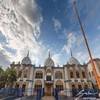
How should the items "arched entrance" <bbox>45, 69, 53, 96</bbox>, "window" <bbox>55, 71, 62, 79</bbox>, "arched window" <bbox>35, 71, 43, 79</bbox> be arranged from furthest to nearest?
"window" <bbox>55, 71, 62, 79</bbox>
"arched window" <bbox>35, 71, 43, 79</bbox>
"arched entrance" <bbox>45, 69, 53, 96</bbox>

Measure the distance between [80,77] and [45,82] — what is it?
11784mm

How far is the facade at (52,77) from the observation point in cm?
3600

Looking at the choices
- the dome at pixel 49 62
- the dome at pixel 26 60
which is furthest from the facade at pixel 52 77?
the dome at pixel 26 60

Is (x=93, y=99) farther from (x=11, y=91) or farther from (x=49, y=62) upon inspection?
(x=49, y=62)

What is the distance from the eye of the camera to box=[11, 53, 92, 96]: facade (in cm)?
3600

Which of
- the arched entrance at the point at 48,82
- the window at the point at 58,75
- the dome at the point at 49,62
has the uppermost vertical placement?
the dome at the point at 49,62

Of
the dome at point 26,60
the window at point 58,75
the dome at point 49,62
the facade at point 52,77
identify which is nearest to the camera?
the facade at point 52,77

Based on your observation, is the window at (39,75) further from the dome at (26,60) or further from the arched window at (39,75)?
the dome at (26,60)

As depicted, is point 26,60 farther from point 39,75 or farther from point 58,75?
point 58,75

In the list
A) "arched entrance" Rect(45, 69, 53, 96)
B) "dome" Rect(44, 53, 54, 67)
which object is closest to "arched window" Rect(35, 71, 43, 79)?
"arched entrance" Rect(45, 69, 53, 96)

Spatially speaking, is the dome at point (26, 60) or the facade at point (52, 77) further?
the dome at point (26, 60)

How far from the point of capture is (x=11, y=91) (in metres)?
24.1

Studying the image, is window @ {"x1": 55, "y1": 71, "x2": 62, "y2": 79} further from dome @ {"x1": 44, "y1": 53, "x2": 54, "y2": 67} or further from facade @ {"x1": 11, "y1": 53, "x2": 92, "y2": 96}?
dome @ {"x1": 44, "y1": 53, "x2": 54, "y2": 67}

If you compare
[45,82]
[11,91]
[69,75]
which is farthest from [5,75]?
[69,75]
